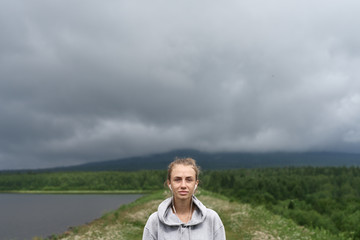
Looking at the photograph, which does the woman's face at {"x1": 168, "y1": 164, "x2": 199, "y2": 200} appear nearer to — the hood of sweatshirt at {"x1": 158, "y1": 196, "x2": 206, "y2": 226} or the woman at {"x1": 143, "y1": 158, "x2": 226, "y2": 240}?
the woman at {"x1": 143, "y1": 158, "x2": 226, "y2": 240}

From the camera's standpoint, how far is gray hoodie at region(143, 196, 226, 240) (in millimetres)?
2883

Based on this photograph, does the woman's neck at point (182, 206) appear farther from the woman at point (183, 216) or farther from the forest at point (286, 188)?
the forest at point (286, 188)

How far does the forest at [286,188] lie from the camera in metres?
39.8

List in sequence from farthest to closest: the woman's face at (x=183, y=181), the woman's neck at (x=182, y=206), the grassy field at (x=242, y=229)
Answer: the grassy field at (x=242, y=229)
the woman's neck at (x=182, y=206)
the woman's face at (x=183, y=181)

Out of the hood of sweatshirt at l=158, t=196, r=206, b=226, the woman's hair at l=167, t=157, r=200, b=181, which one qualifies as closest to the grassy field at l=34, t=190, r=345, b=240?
the hood of sweatshirt at l=158, t=196, r=206, b=226

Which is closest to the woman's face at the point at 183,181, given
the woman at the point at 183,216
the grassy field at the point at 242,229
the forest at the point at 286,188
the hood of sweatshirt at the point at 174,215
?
the woman at the point at 183,216

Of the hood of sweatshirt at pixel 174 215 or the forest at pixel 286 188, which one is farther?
the forest at pixel 286 188

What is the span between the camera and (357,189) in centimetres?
8588

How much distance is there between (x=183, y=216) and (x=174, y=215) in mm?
132

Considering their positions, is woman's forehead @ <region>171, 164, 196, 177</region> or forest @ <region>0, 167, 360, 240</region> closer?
woman's forehead @ <region>171, 164, 196, 177</region>

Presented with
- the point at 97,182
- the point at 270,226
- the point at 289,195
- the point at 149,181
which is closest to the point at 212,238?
the point at 270,226

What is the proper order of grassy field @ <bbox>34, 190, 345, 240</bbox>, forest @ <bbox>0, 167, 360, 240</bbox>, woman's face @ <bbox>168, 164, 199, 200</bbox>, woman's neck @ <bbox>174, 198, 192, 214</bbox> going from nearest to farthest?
woman's face @ <bbox>168, 164, 199, 200</bbox>, woman's neck @ <bbox>174, 198, 192, 214</bbox>, grassy field @ <bbox>34, 190, 345, 240</bbox>, forest @ <bbox>0, 167, 360, 240</bbox>

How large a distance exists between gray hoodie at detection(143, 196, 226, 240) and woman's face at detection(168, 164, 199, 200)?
0.21 meters

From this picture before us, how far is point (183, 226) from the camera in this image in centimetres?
293
